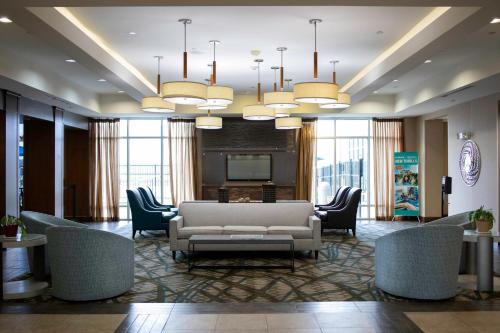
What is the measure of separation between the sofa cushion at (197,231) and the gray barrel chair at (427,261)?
353cm

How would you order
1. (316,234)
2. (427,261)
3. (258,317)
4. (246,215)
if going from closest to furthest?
(258,317), (427,261), (316,234), (246,215)

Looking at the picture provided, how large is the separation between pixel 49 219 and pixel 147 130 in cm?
795

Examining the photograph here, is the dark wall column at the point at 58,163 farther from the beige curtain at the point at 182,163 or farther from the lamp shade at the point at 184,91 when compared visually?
the lamp shade at the point at 184,91

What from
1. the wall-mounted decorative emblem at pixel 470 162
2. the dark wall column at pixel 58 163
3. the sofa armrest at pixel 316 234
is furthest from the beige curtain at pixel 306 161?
the dark wall column at pixel 58 163

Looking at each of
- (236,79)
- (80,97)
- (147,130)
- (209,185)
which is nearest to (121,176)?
(147,130)

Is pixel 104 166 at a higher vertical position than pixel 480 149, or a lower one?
lower

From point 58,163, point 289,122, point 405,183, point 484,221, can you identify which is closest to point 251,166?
point 289,122

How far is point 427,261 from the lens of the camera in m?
5.26

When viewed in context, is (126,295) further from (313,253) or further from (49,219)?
(313,253)

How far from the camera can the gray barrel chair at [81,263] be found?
531cm

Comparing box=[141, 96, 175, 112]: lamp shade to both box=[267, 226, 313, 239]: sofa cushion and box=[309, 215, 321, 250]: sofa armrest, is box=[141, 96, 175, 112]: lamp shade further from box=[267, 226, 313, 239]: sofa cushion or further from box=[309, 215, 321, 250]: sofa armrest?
box=[309, 215, 321, 250]: sofa armrest

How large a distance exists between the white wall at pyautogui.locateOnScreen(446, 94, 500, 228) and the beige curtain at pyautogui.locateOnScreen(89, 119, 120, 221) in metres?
8.88

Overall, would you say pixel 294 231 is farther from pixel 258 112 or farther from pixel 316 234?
pixel 258 112

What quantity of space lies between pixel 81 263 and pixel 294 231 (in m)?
3.80
